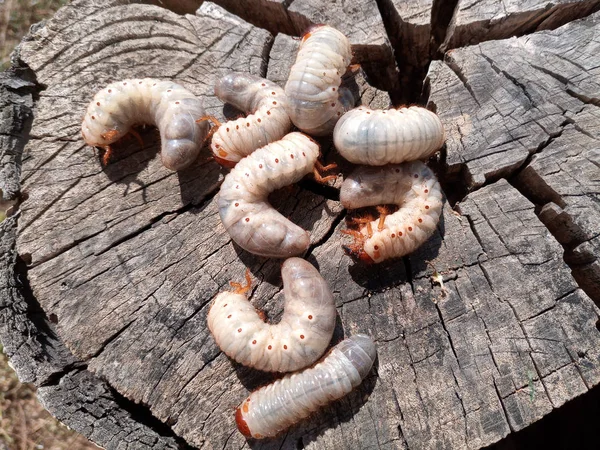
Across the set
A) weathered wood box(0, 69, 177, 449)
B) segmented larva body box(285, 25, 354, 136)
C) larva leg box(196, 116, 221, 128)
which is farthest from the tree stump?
segmented larva body box(285, 25, 354, 136)

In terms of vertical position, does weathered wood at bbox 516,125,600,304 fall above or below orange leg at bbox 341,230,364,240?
above

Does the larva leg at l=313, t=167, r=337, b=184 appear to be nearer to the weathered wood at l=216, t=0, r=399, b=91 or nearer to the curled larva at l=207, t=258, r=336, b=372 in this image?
the curled larva at l=207, t=258, r=336, b=372

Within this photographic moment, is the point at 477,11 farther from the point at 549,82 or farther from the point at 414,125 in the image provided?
the point at 414,125

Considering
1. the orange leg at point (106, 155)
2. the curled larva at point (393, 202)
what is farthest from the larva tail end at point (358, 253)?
the orange leg at point (106, 155)

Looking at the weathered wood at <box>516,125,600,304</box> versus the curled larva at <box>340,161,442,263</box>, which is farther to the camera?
the curled larva at <box>340,161,442,263</box>

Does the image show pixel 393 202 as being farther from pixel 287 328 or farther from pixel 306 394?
pixel 306 394

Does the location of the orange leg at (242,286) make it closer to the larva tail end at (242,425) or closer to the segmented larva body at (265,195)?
the segmented larva body at (265,195)

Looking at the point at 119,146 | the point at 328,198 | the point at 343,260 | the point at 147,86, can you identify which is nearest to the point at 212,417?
the point at 343,260

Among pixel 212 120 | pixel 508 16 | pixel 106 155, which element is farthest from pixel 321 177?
pixel 508 16
